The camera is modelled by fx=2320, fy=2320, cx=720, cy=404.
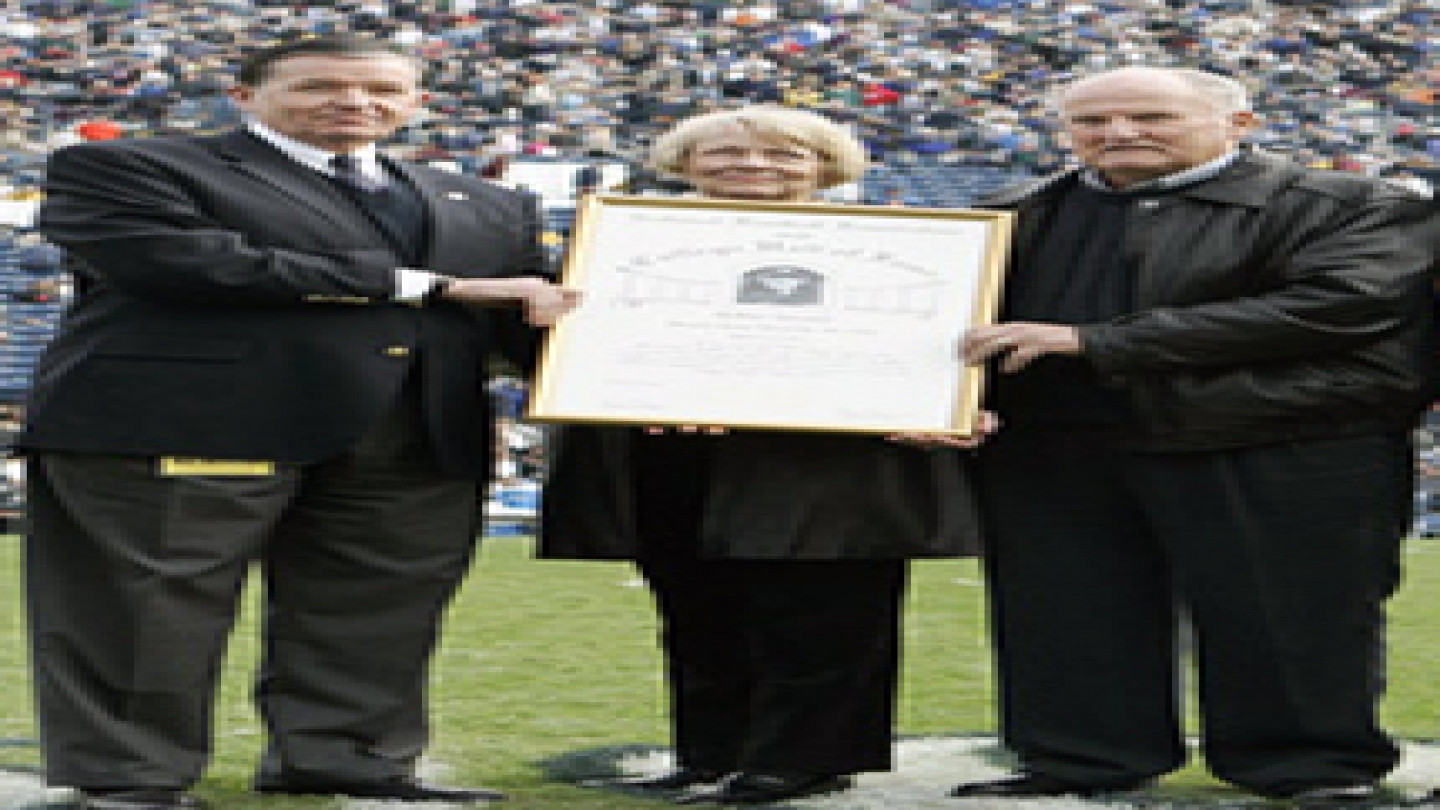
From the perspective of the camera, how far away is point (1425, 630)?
7035 millimetres

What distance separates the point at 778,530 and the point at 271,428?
84cm

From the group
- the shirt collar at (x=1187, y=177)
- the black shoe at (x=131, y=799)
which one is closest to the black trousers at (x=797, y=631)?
the shirt collar at (x=1187, y=177)

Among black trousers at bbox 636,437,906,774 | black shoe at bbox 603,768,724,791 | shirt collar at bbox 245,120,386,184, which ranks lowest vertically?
black shoe at bbox 603,768,724,791

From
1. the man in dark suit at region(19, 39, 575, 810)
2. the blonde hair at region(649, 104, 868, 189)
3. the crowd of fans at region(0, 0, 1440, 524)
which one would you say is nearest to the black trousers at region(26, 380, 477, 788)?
the man in dark suit at region(19, 39, 575, 810)

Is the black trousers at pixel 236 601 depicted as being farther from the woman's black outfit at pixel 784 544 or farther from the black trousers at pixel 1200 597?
the black trousers at pixel 1200 597

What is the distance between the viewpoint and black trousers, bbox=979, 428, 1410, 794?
389 cm

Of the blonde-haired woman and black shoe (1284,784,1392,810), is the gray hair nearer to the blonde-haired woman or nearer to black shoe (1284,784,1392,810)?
the blonde-haired woman

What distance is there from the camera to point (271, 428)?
12.1 ft

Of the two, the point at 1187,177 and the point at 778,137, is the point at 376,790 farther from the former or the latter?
the point at 1187,177

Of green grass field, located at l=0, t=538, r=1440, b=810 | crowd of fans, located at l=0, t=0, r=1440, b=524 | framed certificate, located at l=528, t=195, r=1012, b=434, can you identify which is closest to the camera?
framed certificate, located at l=528, t=195, r=1012, b=434

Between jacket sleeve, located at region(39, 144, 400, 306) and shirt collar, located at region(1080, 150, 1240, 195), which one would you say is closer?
jacket sleeve, located at region(39, 144, 400, 306)

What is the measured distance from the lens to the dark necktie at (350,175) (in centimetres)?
385

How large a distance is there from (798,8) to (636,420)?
651 inches

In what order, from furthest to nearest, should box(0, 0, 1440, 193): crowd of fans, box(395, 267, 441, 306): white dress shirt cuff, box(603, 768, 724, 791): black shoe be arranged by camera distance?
box(0, 0, 1440, 193): crowd of fans < box(603, 768, 724, 791): black shoe < box(395, 267, 441, 306): white dress shirt cuff
